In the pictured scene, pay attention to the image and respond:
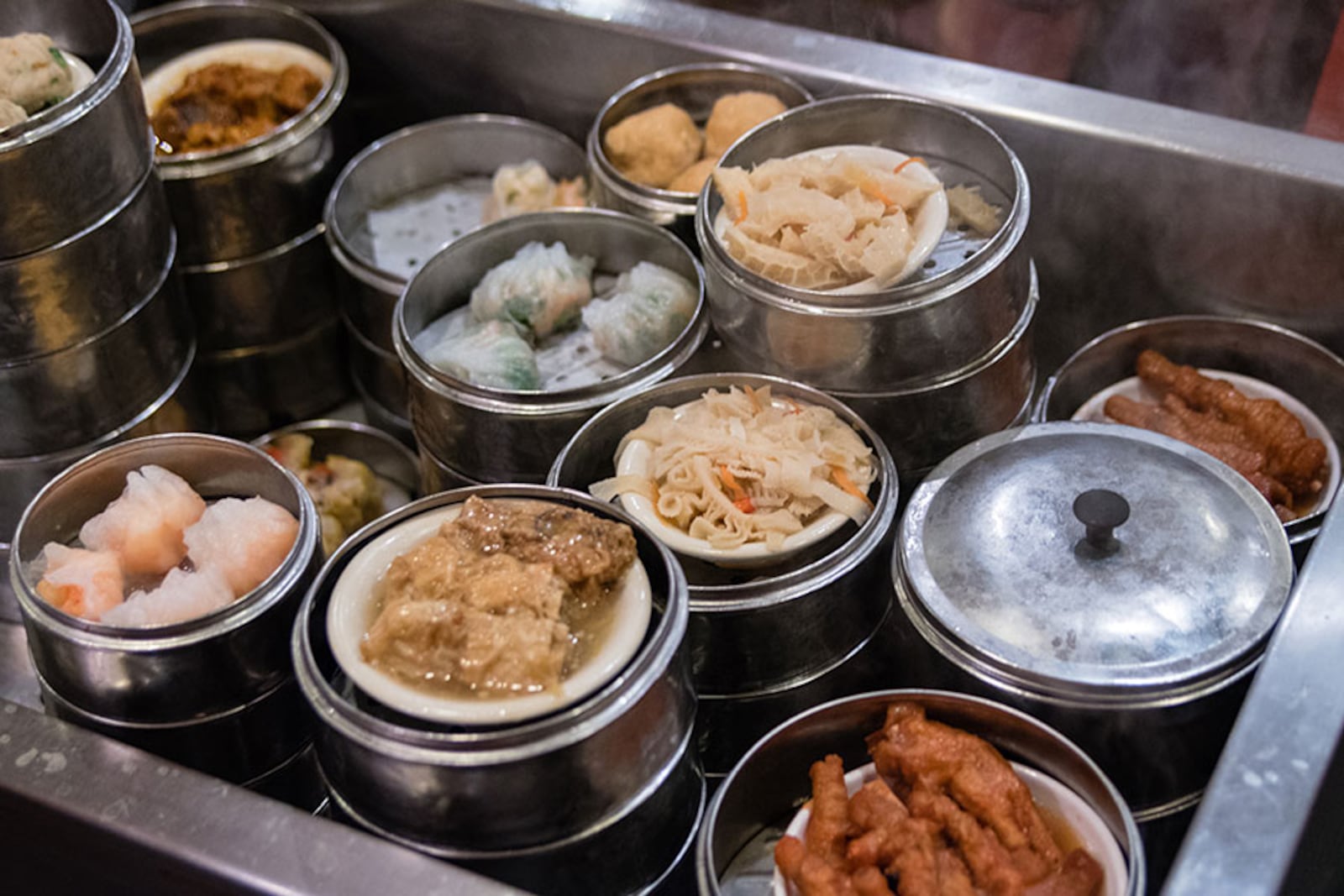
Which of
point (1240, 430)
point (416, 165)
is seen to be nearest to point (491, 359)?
point (416, 165)

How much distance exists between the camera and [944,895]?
1826 millimetres

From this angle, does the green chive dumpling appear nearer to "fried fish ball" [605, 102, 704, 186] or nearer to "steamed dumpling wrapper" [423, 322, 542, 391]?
"steamed dumpling wrapper" [423, 322, 542, 391]

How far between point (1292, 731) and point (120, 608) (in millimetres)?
1818

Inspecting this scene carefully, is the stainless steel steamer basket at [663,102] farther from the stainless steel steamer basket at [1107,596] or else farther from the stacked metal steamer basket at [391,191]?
the stainless steel steamer basket at [1107,596]

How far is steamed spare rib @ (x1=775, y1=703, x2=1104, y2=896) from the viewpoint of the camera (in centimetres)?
185

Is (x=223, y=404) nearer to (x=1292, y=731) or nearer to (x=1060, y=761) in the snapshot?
(x=1060, y=761)

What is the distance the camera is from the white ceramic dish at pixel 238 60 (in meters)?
3.56

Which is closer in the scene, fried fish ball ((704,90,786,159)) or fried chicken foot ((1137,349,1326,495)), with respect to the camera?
fried chicken foot ((1137,349,1326,495))

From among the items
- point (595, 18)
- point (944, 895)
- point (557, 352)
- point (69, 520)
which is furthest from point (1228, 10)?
point (69, 520)

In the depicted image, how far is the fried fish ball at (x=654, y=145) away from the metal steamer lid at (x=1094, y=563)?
1.18 m

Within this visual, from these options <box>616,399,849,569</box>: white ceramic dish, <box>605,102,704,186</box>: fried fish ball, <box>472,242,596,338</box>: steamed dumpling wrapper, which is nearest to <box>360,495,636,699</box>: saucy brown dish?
<box>616,399,849,569</box>: white ceramic dish

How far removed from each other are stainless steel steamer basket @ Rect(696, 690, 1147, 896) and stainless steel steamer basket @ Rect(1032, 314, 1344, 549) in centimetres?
103

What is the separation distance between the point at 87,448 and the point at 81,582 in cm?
78

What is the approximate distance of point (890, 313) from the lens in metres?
2.43
